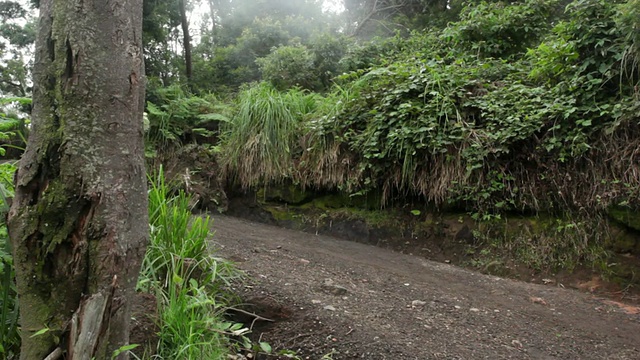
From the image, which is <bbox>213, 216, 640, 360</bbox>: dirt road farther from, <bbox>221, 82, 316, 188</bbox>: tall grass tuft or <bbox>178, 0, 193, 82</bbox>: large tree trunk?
<bbox>178, 0, 193, 82</bbox>: large tree trunk

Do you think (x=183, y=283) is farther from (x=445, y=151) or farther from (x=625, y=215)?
(x=625, y=215)

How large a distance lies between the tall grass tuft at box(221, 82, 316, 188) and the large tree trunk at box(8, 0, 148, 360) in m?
4.26

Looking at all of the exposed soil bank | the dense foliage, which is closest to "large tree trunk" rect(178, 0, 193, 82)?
the exposed soil bank

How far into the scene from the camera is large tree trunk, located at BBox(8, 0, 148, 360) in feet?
4.35

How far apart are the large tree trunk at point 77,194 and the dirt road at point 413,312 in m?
1.16

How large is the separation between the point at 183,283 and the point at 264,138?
373 cm

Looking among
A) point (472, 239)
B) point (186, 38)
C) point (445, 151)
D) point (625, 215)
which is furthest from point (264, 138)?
point (186, 38)

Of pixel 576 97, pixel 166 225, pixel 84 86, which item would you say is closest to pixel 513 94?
pixel 576 97

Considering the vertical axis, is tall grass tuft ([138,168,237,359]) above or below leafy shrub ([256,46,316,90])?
below

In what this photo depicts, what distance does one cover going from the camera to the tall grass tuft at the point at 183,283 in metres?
1.95

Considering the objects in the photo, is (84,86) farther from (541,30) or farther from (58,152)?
(541,30)

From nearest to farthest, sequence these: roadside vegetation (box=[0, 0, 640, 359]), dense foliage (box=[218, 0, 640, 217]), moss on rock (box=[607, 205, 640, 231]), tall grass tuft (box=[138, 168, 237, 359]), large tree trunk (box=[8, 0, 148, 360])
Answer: large tree trunk (box=[8, 0, 148, 360]), tall grass tuft (box=[138, 168, 237, 359]), roadside vegetation (box=[0, 0, 640, 359]), moss on rock (box=[607, 205, 640, 231]), dense foliage (box=[218, 0, 640, 217])

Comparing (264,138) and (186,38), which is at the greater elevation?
(186,38)

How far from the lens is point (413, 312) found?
2.71 m
